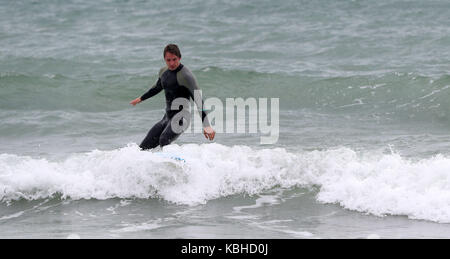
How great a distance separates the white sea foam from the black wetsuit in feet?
2.25

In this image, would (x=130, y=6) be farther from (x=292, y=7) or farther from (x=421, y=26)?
(x=421, y=26)

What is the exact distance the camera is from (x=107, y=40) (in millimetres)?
22672

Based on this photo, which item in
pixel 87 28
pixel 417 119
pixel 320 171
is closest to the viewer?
pixel 320 171

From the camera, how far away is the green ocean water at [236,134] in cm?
794

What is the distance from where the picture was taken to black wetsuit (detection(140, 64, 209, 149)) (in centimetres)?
770

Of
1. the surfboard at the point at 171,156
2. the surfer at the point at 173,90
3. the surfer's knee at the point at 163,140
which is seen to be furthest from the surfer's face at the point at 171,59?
the surfboard at the point at 171,156

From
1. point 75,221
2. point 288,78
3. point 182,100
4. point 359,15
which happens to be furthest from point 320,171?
point 359,15

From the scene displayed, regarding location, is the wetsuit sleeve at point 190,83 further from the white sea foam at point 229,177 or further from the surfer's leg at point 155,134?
the white sea foam at point 229,177

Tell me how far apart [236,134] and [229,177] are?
3.01m

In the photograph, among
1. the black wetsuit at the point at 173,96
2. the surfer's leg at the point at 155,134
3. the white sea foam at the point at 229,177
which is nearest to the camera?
the black wetsuit at the point at 173,96

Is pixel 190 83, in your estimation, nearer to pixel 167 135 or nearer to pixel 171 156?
pixel 167 135

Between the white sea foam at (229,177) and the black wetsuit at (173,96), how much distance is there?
69 centimetres

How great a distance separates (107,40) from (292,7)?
22.9ft

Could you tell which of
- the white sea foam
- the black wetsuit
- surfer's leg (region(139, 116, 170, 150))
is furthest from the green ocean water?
the black wetsuit
